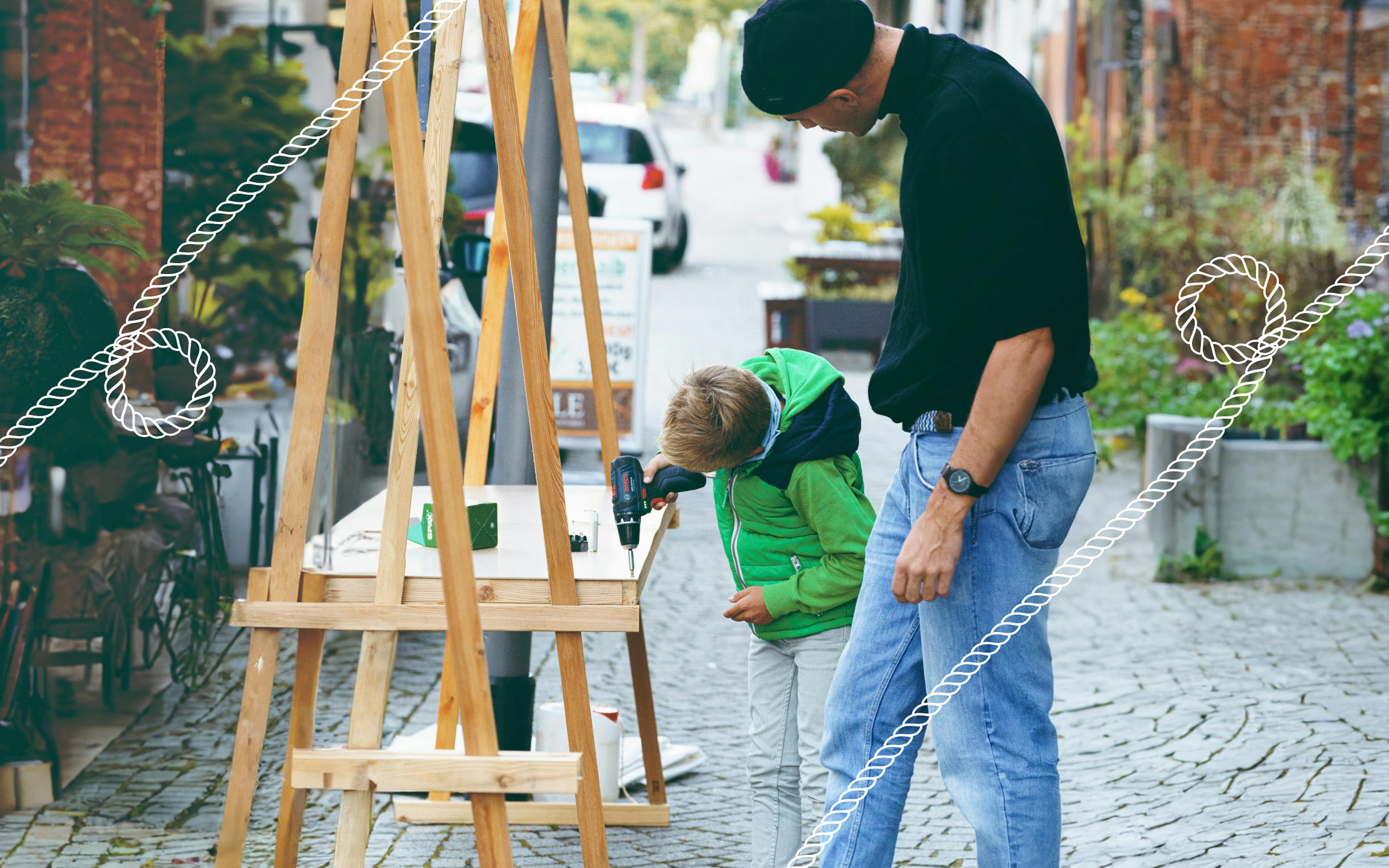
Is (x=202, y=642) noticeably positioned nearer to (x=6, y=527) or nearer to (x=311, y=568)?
(x=6, y=527)

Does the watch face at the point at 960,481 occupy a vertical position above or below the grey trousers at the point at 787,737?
above

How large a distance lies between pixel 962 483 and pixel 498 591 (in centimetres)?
86

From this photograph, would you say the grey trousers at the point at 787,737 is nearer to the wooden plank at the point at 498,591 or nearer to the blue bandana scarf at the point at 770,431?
the blue bandana scarf at the point at 770,431

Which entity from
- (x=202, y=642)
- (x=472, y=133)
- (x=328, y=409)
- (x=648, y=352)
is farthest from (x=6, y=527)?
(x=648, y=352)

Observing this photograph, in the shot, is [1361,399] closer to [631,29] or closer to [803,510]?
[803,510]

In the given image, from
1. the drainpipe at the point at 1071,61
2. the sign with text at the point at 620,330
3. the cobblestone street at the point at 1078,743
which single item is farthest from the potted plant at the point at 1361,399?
the drainpipe at the point at 1071,61

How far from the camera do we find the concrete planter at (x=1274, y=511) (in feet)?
19.2

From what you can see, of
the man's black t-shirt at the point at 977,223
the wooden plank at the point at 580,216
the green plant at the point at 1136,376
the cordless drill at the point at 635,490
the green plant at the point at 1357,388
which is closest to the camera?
the man's black t-shirt at the point at 977,223

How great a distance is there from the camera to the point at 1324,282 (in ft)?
25.6

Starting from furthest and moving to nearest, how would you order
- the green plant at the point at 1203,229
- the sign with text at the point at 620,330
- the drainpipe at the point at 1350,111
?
the drainpipe at the point at 1350,111 < the green plant at the point at 1203,229 < the sign with text at the point at 620,330

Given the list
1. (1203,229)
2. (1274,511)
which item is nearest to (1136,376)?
(1274,511)

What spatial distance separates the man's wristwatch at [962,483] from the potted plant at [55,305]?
239 centimetres

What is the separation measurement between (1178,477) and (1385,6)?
19.2 ft

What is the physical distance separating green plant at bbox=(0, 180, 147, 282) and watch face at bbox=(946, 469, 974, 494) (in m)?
2.45
